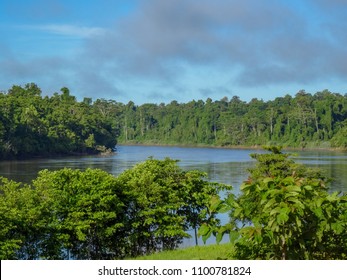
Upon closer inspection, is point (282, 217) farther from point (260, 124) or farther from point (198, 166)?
point (260, 124)

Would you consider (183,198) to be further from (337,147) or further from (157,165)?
(337,147)

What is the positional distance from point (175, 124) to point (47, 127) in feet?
316

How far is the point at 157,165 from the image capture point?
741 inches

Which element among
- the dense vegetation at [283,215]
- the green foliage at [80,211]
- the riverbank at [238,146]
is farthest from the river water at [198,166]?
the riverbank at [238,146]

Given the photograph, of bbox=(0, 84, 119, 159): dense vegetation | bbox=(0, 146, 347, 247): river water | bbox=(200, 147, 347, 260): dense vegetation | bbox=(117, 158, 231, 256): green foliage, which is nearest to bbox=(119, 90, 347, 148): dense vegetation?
bbox=(0, 84, 119, 159): dense vegetation

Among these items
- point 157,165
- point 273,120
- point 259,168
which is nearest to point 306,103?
point 273,120

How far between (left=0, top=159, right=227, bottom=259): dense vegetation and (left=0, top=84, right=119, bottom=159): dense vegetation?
6761 cm

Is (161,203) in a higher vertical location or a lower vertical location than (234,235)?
lower

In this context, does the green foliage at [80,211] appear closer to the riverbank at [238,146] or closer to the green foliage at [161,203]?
the green foliage at [161,203]

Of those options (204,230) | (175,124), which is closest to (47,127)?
(175,124)

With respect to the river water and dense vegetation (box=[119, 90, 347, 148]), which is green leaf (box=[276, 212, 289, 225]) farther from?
dense vegetation (box=[119, 90, 347, 148])

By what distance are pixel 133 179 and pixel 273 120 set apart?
146 m

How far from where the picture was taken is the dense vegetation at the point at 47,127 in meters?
88.1

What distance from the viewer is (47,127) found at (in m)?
102
